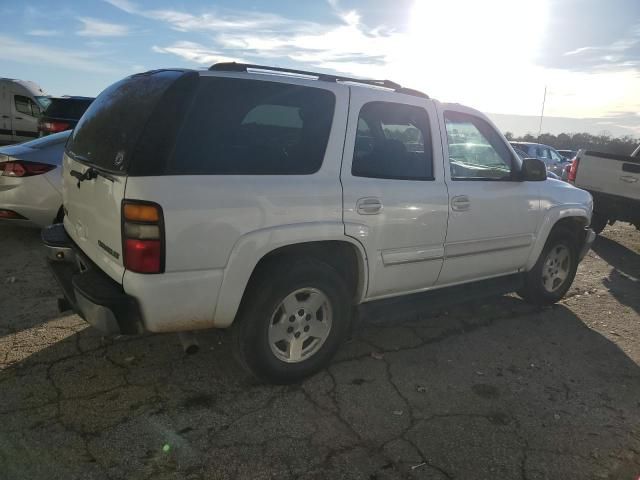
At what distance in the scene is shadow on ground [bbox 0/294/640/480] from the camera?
8.40ft

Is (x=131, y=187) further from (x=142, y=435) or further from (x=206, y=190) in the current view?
(x=142, y=435)

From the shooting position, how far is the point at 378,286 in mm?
3549

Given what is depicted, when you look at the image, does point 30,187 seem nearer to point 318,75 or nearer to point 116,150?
point 116,150

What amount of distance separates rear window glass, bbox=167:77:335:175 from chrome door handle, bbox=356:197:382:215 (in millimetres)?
371

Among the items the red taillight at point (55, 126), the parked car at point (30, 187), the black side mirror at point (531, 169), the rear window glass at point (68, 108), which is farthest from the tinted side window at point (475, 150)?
the rear window glass at point (68, 108)

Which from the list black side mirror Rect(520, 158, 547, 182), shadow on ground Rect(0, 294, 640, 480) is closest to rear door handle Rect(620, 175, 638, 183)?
black side mirror Rect(520, 158, 547, 182)

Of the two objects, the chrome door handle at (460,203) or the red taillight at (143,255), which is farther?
the chrome door handle at (460,203)

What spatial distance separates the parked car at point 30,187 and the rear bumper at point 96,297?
2.62m

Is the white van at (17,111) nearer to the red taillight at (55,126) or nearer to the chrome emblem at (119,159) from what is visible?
the red taillight at (55,126)

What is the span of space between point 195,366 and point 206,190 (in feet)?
4.59

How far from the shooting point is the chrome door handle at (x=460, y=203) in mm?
3766

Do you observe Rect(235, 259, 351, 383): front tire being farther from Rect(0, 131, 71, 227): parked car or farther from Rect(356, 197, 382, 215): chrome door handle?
Rect(0, 131, 71, 227): parked car

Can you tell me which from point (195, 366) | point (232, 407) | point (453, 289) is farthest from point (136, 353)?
point (453, 289)

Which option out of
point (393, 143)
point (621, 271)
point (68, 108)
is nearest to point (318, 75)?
point (393, 143)
